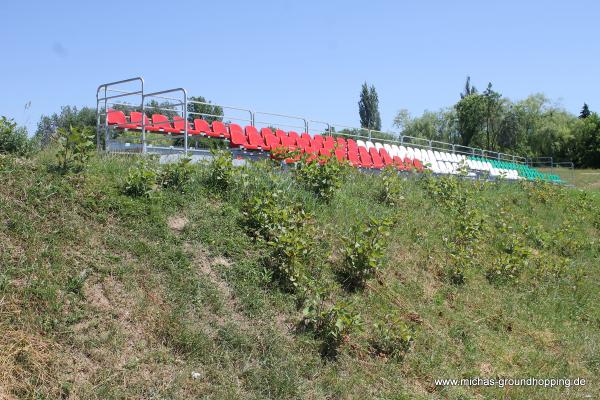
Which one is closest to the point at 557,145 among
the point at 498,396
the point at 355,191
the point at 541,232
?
the point at 541,232

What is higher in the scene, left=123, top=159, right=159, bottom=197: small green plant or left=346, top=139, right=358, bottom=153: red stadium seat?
left=346, top=139, right=358, bottom=153: red stadium seat

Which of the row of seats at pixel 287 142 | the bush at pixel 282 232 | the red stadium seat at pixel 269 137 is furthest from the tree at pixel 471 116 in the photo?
the bush at pixel 282 232

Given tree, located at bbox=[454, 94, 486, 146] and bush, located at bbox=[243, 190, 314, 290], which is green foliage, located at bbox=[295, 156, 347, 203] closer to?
bush, located at bbox=[243, 190, 314, 290]

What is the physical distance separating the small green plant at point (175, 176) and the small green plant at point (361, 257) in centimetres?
235

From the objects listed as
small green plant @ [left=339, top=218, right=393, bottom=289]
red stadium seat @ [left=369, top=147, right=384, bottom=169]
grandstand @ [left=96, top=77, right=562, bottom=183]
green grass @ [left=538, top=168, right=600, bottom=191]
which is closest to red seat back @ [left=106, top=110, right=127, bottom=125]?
grandstand @ [left=96, top=77, right=562, bottom=183]

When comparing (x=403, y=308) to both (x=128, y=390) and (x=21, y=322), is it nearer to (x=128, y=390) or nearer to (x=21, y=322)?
(x=128, y=390)

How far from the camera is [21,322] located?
479cm

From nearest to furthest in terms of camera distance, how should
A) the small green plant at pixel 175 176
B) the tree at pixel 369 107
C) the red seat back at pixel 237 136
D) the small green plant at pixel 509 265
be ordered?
the small green plant at pixel 175 176 → the small green plant at pixel 509 265 → the red seat back at pixel 237 136 → the tree at pixel 369 107

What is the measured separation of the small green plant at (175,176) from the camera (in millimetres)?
7680

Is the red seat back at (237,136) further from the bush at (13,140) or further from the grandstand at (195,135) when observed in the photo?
the bush at (13,140)

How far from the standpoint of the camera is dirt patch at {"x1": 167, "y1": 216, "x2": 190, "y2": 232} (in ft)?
22.8

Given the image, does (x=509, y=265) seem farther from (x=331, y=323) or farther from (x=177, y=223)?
(x=177, y=223)

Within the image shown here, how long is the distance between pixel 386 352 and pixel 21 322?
3849 mm

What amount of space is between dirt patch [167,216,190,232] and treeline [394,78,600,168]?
5297cm
